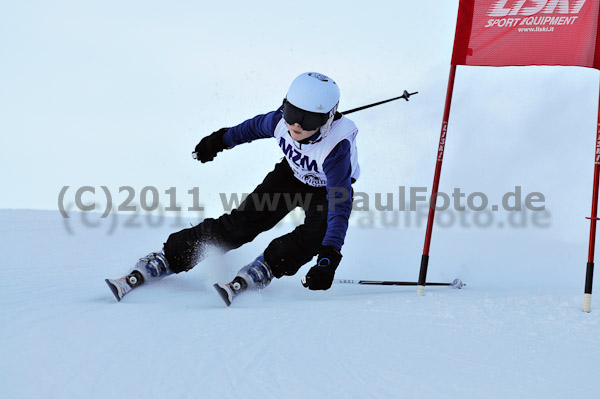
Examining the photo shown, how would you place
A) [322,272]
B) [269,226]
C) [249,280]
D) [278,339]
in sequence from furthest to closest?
[269,226]
[249,280]
[322,272]
[278,339]

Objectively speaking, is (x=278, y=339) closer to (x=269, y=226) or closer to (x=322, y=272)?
(x=322, y=272)

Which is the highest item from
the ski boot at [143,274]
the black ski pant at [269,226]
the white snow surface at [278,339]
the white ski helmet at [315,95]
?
the white ski helmet at [315,95]

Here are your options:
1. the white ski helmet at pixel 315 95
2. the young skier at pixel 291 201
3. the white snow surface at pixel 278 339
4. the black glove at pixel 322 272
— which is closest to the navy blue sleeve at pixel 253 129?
the young skier at pixel 291 201

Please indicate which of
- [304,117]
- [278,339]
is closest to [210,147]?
[304,117]

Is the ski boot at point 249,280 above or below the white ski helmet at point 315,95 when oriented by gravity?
below

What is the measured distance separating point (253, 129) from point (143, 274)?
131 centimetres

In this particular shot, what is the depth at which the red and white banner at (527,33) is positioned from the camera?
4.18m

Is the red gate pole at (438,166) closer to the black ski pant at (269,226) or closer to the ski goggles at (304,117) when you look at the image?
the black ski pant at (269,226)

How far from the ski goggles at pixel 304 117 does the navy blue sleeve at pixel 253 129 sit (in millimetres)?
463

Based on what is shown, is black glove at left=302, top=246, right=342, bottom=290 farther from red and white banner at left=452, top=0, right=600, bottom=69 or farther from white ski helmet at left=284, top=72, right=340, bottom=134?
red and white banner at left=452, top=0, right=600, bottom=69

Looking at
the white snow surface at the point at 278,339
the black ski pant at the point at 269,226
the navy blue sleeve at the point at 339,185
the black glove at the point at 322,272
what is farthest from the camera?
the black ski pant at the point at 269,226

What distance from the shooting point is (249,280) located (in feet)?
12.4

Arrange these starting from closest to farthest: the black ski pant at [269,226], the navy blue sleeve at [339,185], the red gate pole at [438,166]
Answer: the navy blue sleeve at [339,185]
the black ski pant at [269,226]
the red gate pole at [438,166]

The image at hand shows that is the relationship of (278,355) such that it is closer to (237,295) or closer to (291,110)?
(237,295)
